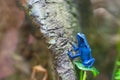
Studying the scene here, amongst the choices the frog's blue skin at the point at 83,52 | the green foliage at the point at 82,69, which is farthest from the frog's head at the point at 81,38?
the green foliage at the point at 82,69

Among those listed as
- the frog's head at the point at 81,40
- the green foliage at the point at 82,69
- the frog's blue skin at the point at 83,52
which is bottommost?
the green foliage at the point at 82,69

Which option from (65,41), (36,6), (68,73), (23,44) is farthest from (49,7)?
(23,44)

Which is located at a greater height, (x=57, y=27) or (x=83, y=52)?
(x=57, y=27)

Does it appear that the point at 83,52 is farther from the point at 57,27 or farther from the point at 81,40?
the point at 57,27

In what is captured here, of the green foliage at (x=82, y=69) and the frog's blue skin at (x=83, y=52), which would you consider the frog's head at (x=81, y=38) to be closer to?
the frog's blue skin at (x=83, y=52)

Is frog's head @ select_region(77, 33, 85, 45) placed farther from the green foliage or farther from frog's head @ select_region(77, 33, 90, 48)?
the green foliage

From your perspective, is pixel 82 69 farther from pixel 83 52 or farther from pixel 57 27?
pixel 57 27

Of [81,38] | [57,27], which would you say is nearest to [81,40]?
[81,38]

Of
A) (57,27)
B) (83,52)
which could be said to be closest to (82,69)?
(83,52)

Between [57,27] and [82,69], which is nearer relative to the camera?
[82,69]
